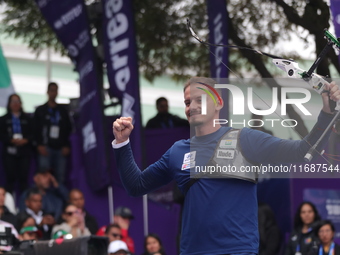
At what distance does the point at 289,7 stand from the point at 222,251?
7.53 m

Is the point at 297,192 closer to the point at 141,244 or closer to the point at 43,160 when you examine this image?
the point at 141,244

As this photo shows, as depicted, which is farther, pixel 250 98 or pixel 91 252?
pixel 91 252

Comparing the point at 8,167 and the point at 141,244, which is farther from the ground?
the point at 8,167

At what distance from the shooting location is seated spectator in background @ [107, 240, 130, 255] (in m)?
11.3

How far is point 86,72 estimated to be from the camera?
14.4 metres

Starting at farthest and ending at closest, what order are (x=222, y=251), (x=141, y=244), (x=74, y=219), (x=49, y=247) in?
1. (x=141, y=244)
2. (x=74, y=219)
3. (x=49, y=247)
4. (x=222, y=251)

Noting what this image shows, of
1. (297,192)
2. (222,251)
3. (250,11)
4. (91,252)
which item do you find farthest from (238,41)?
(222,251)

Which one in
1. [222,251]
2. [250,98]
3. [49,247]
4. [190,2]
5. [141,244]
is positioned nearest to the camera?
[222,251]

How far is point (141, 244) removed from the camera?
14133 mm

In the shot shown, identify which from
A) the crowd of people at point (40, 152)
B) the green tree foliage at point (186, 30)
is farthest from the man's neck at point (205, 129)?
the crowd of people at point (40, 152)

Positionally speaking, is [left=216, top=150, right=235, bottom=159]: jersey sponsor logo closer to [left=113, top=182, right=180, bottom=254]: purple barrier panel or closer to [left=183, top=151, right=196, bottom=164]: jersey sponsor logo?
[left=183, top=151, right=196, bottom=164]: jersey sponsor logo

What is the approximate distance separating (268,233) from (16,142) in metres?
4.41

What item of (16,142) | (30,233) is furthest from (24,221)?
(16,142)

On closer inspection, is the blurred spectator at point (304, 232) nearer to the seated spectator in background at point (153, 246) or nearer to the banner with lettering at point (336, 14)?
the seated spectator in background at point (153, 246)
